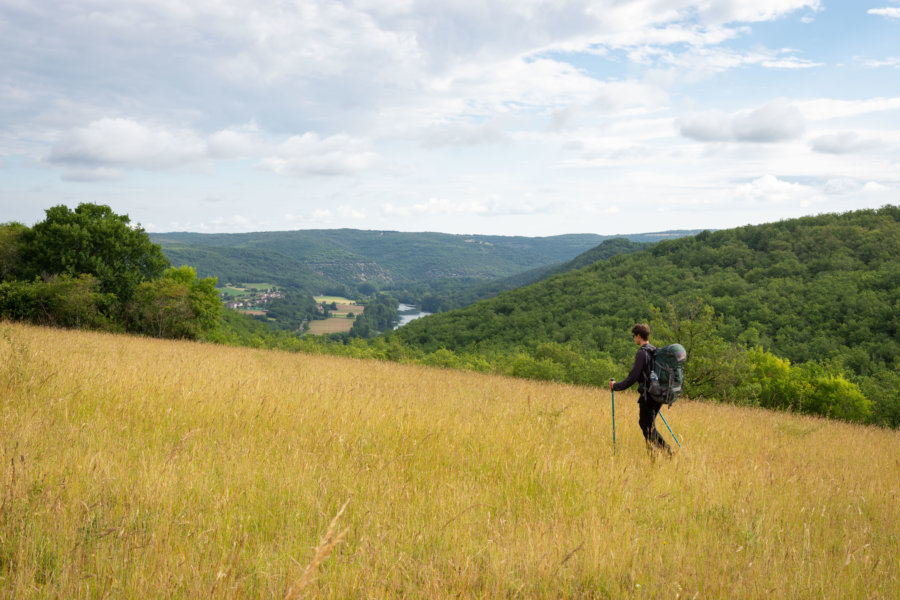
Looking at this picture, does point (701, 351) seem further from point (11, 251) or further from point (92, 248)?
point (11, 251)

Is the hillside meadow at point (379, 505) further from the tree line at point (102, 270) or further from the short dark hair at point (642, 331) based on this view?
the tree line at point (102, 270)

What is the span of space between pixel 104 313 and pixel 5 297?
4.68 m

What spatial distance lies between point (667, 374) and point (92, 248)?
3363 cm

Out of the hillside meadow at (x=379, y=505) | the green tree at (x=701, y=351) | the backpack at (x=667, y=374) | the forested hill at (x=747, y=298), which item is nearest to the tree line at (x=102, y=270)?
the hillside meadow at (x=379, y=505)

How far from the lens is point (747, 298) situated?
64.0 metres

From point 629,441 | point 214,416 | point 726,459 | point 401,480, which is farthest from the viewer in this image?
point 629,441

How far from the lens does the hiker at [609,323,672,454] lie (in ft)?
17.1

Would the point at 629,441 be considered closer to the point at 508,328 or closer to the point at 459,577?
the point at 459,577

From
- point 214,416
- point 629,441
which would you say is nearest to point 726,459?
point 629,441

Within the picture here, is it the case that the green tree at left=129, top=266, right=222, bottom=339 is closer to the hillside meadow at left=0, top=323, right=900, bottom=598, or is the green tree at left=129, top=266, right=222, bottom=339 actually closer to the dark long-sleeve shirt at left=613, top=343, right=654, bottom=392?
the hillside meadow at left=0, top=323, right=900, bottom=598

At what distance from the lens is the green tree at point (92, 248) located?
87.6 ft

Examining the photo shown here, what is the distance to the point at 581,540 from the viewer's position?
2.88 metres

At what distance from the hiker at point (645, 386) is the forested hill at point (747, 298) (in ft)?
121

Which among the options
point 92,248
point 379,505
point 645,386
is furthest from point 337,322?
point 379,505
